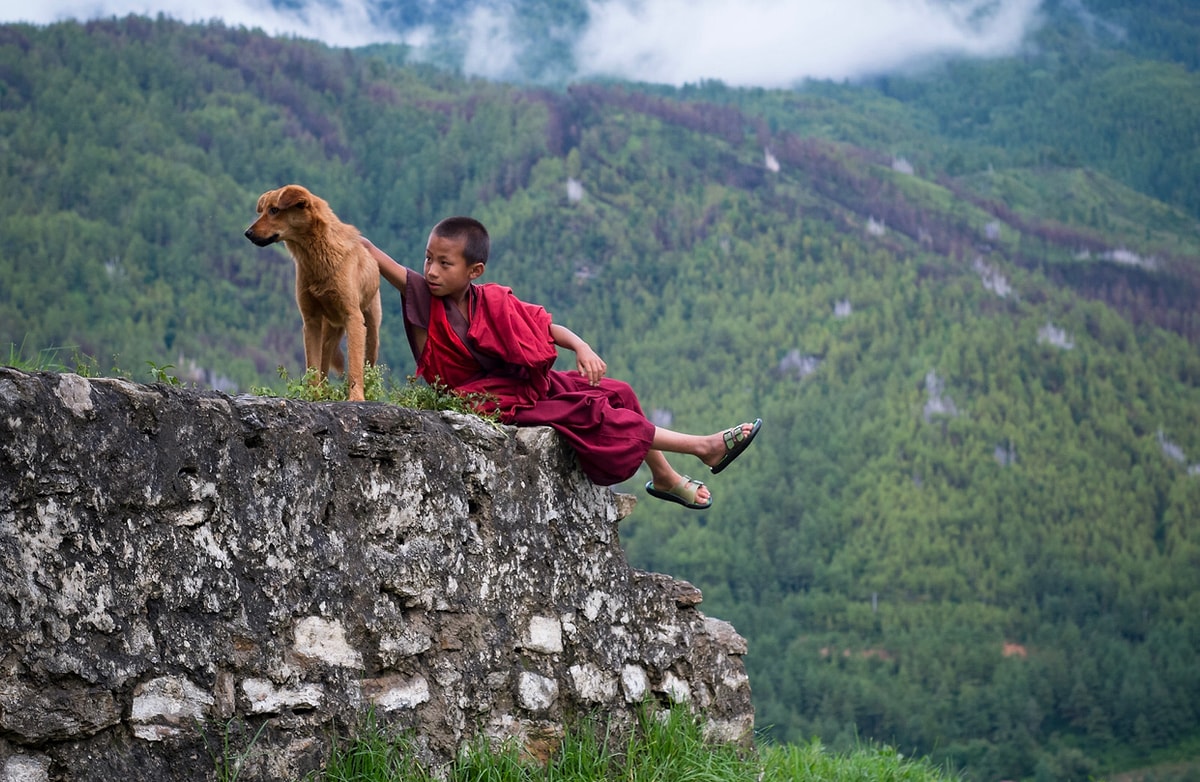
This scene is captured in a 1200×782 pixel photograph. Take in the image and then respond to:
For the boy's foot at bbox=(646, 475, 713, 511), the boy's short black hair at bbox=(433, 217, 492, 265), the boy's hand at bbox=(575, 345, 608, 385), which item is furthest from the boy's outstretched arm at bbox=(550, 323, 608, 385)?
the boy's foot at bbox=(646, 475, 713, 511)

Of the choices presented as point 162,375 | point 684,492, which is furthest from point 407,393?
point 684,492

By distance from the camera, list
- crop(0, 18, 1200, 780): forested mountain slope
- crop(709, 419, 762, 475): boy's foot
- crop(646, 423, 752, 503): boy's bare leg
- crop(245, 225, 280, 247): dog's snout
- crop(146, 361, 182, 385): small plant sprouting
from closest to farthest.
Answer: crop(146, 361, 182, 385): small plant sprouting
crop(245, 225, 280, 247): dog's snout
crop(646, 423, 752, 503): boy's bare leg
crop(709, 419, 762, 475): boy's foot
crop(0, 18, 1200, 780): forested mountain slope

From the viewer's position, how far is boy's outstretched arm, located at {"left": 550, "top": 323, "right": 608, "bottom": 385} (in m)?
5.84

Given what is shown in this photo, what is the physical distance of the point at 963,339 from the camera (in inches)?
4250

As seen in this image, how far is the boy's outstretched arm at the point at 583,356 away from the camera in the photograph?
19.2ft

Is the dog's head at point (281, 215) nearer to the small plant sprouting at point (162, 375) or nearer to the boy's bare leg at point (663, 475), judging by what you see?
the small plant sprouting at point (162, 375)

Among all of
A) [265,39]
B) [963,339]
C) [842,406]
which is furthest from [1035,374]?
[265,39]

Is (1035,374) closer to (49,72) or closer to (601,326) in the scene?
(601,326)

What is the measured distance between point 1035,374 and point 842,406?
16030 millimetres

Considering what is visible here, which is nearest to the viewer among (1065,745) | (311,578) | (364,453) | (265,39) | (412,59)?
(311,578)

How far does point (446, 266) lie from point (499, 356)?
479 millimetres

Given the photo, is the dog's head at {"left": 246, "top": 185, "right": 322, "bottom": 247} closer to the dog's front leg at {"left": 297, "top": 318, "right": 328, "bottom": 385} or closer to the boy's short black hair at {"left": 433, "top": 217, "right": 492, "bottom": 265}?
the dog's front leg at {"left": 297, "top": 318, "right": 328, "bottom": 385}

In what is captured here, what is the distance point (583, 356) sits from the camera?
590 centimetres

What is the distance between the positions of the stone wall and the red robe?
0.50ft
